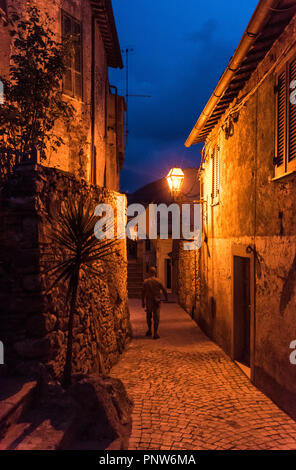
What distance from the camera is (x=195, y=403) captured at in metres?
5.34

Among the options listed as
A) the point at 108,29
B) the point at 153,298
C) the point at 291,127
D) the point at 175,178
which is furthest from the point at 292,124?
the point at 108,29

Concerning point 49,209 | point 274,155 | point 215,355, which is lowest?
point 215,355

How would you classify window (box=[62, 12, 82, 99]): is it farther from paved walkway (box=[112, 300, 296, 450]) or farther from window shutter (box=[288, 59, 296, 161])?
paved walkway (box=[112, 300, 296, 450])

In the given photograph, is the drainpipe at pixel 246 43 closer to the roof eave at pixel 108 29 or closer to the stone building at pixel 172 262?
the roof eave at pixel 108 29

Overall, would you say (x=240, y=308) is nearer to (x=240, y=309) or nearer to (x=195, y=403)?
(x=240, y=309)

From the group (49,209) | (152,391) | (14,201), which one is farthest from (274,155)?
(152,391)

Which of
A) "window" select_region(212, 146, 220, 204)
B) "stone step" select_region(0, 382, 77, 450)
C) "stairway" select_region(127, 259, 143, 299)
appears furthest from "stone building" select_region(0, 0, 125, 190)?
"stairway" select_region(127, 259, 143, 299)

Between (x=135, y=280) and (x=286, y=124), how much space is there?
1643cm

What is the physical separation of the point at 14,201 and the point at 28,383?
2.22 metres

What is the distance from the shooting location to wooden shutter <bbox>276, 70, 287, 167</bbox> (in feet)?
16.5

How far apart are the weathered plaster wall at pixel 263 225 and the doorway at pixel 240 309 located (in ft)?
0.64
